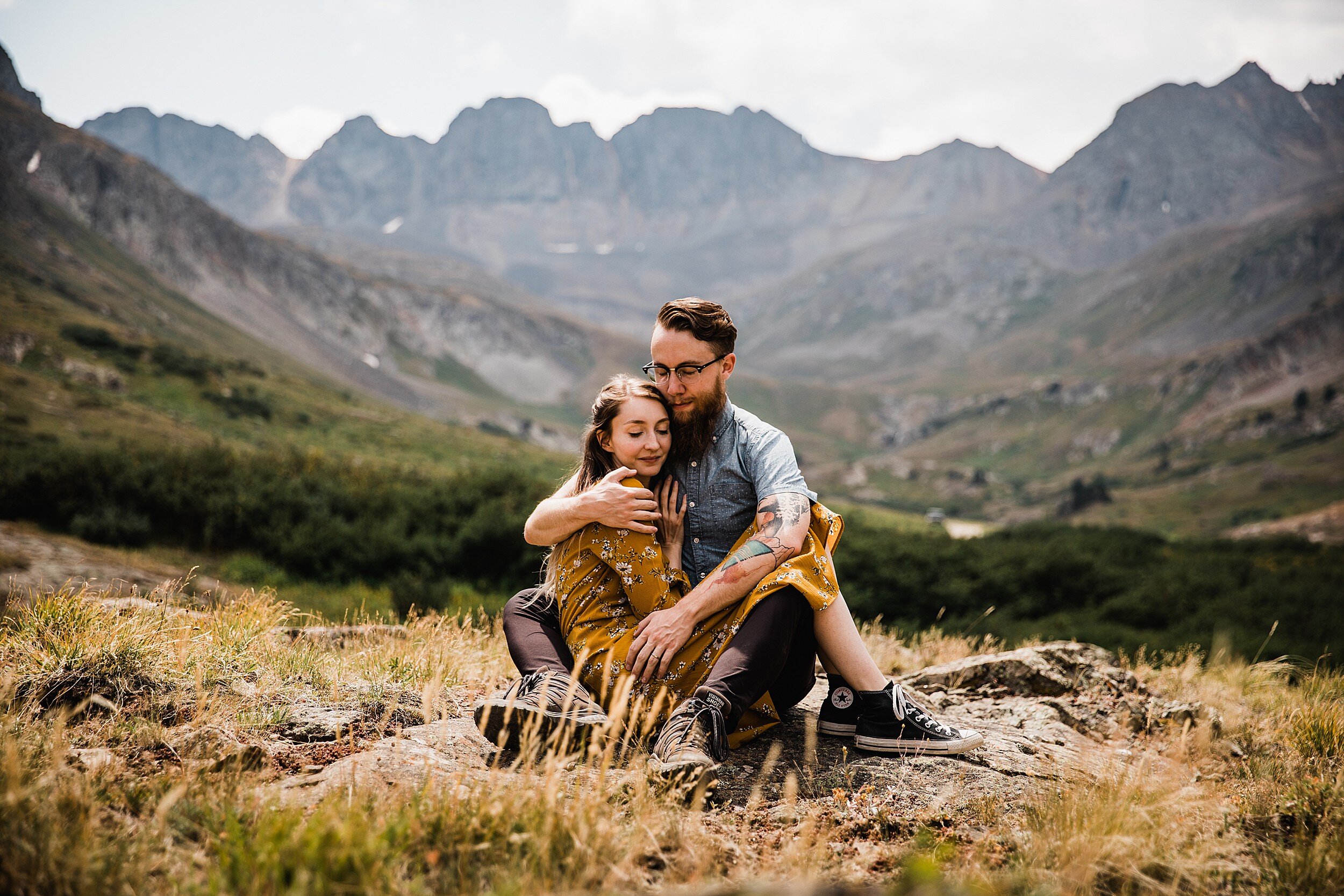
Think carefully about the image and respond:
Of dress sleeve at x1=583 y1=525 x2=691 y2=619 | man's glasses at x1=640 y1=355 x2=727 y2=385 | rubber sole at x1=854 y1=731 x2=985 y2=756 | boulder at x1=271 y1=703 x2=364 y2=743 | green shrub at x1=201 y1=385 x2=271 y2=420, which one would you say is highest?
man's glasses at x1=640 y1=355 x2=727 y2=385

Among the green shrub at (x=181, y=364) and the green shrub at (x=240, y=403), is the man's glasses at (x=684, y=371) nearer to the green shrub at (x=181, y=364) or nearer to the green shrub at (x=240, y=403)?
the green shrub at (x=240, y=403)

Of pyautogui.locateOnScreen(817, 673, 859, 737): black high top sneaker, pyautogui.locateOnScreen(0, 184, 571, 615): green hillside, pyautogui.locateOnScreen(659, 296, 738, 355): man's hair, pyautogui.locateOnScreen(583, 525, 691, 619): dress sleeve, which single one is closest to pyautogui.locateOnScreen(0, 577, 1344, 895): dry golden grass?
pyautogui.locateOnScreen(817, 673, 859, 737): black high top sneaker

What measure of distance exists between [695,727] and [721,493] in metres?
1.41

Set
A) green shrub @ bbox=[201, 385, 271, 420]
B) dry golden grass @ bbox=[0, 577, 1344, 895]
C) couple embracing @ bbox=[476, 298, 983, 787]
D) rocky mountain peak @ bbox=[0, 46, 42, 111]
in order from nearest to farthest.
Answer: dry golden grass @ bbox=[0, 577, 1344, 895], couple embracing @ bbox=[476, 298, 983, 787], green shrub @ bbox=[201, 385, 271, 420], rocky mountain peak @ bbox=[0, 46, 42, 111]

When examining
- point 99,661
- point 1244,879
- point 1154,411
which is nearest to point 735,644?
point 1244,879

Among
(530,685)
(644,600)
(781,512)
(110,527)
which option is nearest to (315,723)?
(530,685)

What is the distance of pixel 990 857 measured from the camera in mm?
2902

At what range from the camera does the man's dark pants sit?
3.75 meters

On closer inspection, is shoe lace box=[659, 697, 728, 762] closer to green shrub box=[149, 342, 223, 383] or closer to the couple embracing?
the couple embracing

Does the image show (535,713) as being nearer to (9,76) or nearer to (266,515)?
(266,515)

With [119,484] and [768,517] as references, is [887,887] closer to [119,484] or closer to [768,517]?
[768,517]

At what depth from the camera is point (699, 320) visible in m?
4.29

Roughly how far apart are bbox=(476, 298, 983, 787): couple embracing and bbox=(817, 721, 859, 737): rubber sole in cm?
1

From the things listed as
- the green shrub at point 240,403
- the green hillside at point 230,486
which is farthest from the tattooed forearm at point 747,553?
the green shrub at point 240,403
